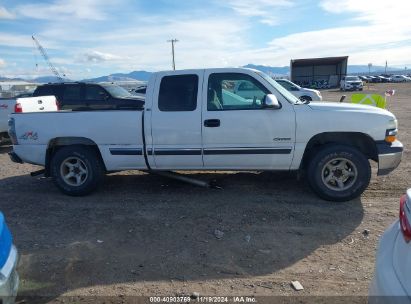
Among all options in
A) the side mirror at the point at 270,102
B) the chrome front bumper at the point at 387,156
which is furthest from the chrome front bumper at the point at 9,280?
the chrome front bumper at the point at 387,156

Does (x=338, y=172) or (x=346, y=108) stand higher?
(x=346, y=108)

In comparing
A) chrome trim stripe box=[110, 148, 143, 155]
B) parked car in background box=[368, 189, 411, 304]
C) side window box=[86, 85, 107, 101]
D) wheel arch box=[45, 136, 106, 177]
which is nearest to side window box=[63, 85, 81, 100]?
side window box=[86, 85, 107, 101]

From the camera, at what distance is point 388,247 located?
7.21 ft

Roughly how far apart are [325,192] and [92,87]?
30.3 feet

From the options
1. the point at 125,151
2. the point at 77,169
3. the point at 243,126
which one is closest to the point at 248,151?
the point at 243,126

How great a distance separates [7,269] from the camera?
8.13 feet

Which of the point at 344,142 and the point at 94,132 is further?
the point at 94,132

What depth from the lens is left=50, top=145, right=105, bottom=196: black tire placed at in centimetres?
557

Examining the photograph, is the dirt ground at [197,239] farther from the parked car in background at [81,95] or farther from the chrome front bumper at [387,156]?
the parked car in background at [81,95]

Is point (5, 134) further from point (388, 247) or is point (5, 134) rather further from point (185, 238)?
point (388, 247)

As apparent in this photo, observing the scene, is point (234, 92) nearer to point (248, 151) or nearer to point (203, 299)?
point (248, 151)

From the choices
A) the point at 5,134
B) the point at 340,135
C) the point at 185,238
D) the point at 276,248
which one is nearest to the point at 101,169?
the point at 185,238

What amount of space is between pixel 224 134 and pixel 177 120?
0.71 metres

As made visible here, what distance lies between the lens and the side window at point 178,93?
523 centimetres
